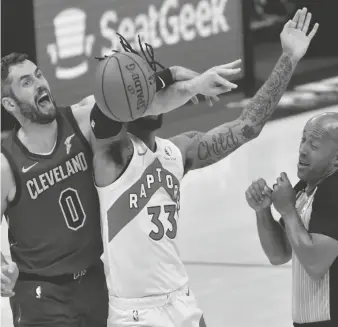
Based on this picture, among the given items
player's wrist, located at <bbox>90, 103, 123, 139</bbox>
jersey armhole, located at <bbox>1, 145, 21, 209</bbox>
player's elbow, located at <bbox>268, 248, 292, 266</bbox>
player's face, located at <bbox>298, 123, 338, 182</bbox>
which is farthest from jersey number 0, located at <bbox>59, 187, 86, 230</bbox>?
player's face, located at <bbox>298, 123, 338, 182</bbox>

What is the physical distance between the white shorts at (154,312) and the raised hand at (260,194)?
0.50 metres

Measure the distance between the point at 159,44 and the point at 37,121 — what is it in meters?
7.95

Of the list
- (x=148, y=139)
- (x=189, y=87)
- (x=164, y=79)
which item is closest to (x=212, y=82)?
(x=189, y=87)

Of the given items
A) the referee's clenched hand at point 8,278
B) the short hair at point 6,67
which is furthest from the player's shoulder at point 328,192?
the short hair at point 6,67

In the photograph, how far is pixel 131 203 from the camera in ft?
14.3

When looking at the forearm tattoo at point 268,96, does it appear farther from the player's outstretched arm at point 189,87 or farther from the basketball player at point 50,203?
the basketball player at point 50,203

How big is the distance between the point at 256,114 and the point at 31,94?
1068 millimetres

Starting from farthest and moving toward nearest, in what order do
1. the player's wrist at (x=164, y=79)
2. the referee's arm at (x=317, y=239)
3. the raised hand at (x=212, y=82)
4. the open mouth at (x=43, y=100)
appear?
the open mouth at (x=43, y=100) → the player's wrist at (x=164, y=79) → the raised hand at (x=212, y=82) → the referee's arm at (x=317, y=239)

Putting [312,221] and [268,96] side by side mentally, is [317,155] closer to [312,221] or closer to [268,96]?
[312,221]

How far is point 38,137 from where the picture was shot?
4672 millimetres

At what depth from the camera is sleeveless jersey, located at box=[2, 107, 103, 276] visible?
4.59m

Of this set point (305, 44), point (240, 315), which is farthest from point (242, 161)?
point (305, 44)

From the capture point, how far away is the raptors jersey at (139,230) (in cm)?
436

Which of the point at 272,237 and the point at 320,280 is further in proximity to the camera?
the point at 272,237
